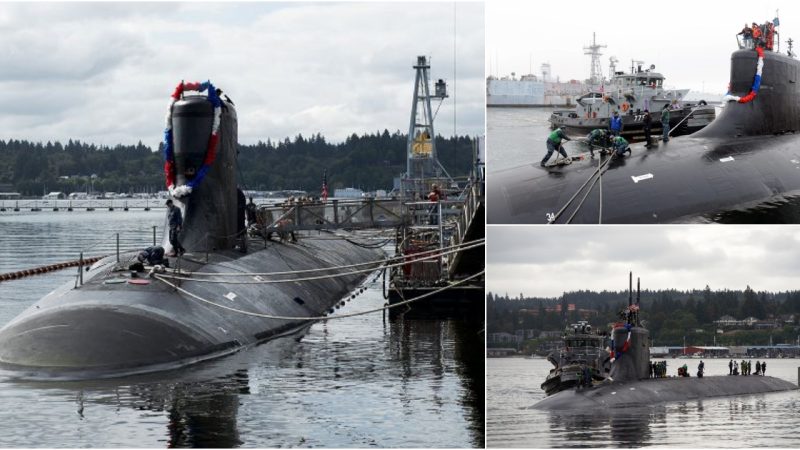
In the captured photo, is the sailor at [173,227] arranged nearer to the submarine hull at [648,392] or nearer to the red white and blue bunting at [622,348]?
the submarine hull at [648,392]

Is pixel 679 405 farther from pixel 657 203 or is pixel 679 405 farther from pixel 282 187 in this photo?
pixel 282 187

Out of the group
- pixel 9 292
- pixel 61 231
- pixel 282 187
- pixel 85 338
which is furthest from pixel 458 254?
pixel 282 187

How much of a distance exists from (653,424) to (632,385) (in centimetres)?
362

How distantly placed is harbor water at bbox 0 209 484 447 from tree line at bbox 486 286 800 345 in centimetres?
324

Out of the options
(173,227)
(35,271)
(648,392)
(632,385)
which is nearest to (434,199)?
(173,227)

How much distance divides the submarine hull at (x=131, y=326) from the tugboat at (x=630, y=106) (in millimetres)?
16968

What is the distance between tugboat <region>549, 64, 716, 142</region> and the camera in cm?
3834

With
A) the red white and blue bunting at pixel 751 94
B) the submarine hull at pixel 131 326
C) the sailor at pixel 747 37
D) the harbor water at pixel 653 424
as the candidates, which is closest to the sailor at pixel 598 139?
the harbor water at pixel 653 424

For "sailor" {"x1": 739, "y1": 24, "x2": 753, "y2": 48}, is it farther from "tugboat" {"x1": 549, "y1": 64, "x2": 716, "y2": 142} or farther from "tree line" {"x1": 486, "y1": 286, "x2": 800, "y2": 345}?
"tugboat" {"x1": 549, "y1": 64, "x2": 716, "y2": 142}

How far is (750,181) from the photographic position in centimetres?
2197

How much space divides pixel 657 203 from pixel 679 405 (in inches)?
299

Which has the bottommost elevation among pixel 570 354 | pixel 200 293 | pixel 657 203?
pixel 570 354

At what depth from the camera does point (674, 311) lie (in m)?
22.5

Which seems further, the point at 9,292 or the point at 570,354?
the point at 9,292
